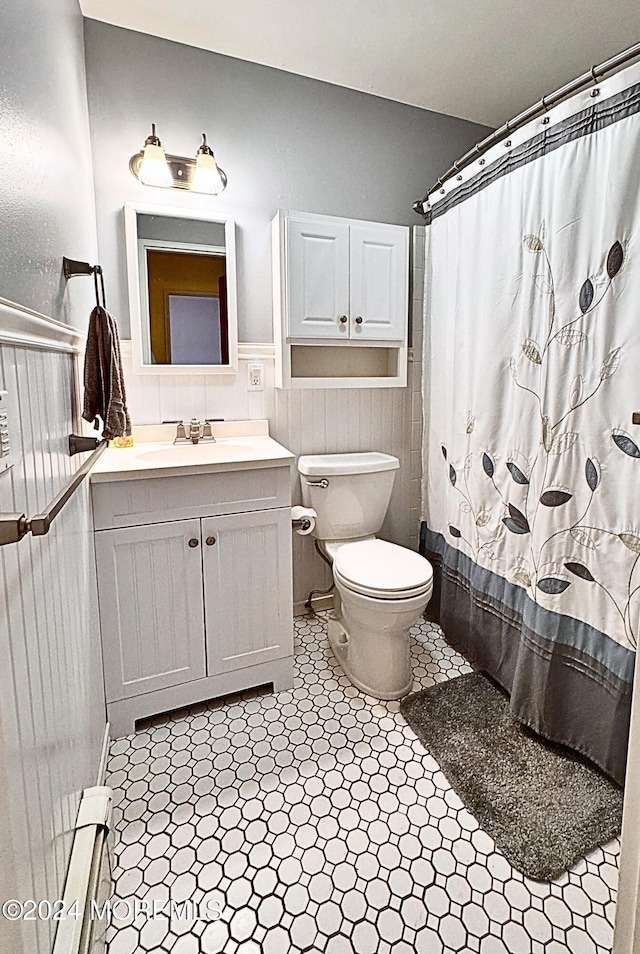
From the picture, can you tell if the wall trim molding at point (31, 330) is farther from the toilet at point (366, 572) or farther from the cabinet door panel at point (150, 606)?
the toilet at point (366, 572)

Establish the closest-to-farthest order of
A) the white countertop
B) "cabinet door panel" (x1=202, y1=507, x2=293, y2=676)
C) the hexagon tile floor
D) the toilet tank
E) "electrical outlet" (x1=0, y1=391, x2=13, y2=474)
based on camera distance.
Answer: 1. "electrical outlet" (x1=0, y1=391, x2=13, y2=474)
2. the hexagon tile floor
3. the white countertop
4. "cabinet door panel" (x1=202, y1=507, x2=293, y2=676)
5. the toilet tank

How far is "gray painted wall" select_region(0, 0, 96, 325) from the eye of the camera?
75 centimetres

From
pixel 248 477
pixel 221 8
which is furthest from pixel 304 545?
pixel 221 8

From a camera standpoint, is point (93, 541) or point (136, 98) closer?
point (93, 541)

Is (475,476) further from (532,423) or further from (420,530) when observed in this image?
(420,530)

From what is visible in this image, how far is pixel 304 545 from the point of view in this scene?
94.8 inches

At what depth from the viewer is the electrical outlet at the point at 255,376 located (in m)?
2.17

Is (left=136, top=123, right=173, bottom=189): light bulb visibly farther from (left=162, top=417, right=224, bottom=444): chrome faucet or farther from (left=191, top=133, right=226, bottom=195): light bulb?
(left=162, top=417, right=224, bottom=444): chrome faucet

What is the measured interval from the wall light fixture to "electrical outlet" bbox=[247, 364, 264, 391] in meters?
0.69

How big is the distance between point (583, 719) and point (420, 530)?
1.14 metres

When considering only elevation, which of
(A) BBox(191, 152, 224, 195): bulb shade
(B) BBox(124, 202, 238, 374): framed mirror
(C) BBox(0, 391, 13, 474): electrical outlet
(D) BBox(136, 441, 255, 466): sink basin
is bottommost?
(D) BBox(136, 441, 255, 466): sink basin

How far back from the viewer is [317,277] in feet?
6.78

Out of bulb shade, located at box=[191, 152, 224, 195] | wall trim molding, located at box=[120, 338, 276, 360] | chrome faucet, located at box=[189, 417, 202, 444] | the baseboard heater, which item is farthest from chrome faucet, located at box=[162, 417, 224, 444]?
the baseboard heater

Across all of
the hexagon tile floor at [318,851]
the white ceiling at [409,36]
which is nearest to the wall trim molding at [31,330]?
the hexagon tile floor at [318,851]
